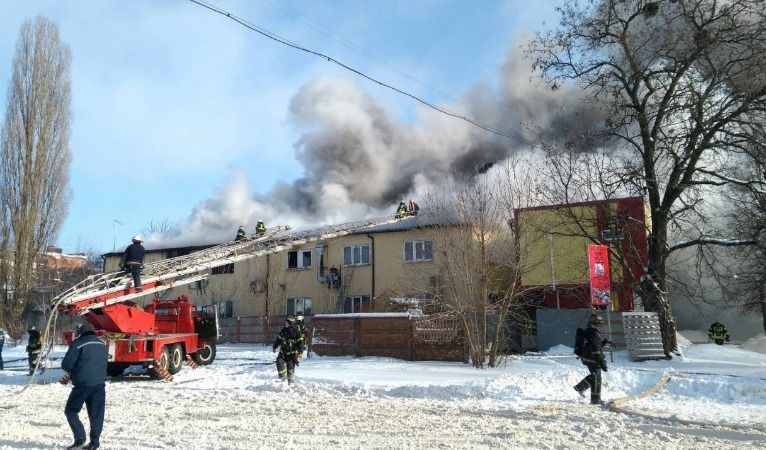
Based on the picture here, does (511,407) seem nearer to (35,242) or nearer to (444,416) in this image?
(444,416)

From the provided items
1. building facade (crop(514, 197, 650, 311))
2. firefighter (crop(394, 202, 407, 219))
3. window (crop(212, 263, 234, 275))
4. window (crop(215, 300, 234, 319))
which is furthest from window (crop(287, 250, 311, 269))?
building facade (crop(514, 197, 650, 311))

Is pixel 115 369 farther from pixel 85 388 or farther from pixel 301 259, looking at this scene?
pixel 301 259

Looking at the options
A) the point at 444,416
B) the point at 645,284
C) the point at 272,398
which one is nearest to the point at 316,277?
the point at 645,284

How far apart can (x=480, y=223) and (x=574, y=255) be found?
10.2 meters

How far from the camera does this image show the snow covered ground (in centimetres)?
709

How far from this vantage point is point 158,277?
55.6 feet

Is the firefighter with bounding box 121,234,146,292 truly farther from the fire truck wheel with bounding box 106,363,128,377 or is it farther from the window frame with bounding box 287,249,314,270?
the window frame with bounding box 287,249,314,270

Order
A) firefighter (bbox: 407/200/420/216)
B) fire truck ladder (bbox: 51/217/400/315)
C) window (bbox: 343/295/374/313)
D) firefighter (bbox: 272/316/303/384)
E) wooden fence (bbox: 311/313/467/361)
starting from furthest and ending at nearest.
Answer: firefighter (bbox: 407/200/420/216) → window (bbox: 343/295/374/313) → wooden fence (bbox: 311/313/467/361) → fire truck ladder (bbox: 51/217/400/315) → firefighter (bbox: 272/316/303/384)

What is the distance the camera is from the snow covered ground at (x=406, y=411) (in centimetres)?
709

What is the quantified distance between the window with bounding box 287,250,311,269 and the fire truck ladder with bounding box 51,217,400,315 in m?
6.16

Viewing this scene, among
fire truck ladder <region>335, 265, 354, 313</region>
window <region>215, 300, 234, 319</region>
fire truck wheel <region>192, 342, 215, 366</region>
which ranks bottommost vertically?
fire truck wheel <region>192, 342, 215, 366</region>

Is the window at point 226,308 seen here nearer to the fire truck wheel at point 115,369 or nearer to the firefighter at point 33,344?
the firefighter at point 33,344

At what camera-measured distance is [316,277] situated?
109ft

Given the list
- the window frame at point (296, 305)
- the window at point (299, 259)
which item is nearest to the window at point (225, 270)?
the window at point (299, 259)
